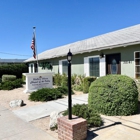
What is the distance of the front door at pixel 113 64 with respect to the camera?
360 inches

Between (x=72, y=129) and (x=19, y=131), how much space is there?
1.80 meters

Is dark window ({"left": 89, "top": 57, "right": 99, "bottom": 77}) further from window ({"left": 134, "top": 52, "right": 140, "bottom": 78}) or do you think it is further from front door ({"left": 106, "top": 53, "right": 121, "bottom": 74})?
window ({"left": 134, "top": 52, "right": 140, "bottom": 78})

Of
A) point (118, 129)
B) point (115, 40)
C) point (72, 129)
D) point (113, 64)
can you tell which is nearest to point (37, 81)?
point (113, 64)

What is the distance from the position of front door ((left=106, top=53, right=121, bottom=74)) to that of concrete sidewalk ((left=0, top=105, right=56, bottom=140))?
6.41m

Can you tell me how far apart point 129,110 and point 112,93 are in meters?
0.81

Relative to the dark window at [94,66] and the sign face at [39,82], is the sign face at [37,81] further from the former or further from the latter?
the dark window at [94,66]

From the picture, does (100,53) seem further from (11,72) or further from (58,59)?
(11,72)

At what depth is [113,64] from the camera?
9.49m

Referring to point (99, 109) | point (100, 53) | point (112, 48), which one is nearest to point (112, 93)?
point (99, 109)

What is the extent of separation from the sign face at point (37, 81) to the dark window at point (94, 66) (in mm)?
3114

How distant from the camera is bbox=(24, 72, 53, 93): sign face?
1068 centimetres

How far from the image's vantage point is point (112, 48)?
901cm

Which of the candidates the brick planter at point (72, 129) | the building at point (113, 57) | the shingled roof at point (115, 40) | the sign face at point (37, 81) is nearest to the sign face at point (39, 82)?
the sign face at point (37, 81)

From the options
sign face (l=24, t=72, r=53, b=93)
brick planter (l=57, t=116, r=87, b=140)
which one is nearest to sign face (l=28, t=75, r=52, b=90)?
sign face (l=24, t=72, r=53, b=93)
